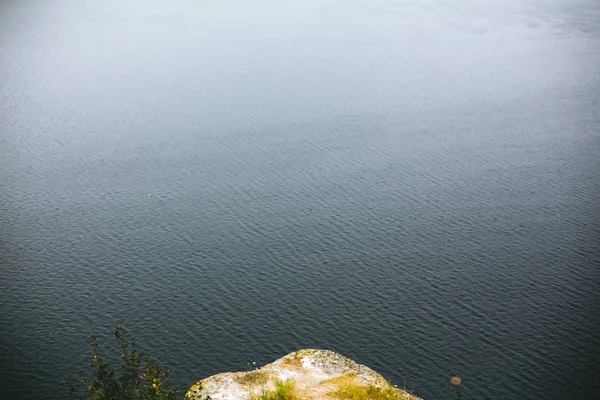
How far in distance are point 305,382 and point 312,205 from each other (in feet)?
77.0

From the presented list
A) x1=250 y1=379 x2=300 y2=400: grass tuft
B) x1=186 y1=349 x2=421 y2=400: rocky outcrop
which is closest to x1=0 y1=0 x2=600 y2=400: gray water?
x1=186 y1=349 x2=421 y2=400: rocky outcrop

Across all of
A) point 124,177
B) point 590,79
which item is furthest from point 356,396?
point 590,79

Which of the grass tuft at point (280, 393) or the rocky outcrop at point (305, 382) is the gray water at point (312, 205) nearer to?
the rocky outcrop at point (305, 382)

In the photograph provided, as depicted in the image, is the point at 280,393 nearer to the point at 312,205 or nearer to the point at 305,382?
the point at 305,382

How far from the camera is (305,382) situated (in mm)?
24469

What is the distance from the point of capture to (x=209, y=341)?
3450cm

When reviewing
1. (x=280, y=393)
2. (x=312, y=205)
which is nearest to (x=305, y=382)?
(x=280, y=393)

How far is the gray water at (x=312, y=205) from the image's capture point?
113 feet

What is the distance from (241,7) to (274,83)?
124 ft

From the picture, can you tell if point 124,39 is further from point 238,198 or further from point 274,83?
point 238,198

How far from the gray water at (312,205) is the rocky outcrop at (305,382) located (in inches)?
282

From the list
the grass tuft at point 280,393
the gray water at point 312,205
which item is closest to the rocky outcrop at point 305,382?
the grass tuft at point 280,393

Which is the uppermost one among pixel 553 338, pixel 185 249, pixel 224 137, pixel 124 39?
Result: pixel 124 39

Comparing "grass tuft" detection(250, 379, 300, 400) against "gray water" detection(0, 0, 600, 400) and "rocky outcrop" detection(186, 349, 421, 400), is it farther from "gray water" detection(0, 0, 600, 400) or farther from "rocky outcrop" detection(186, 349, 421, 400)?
"gray water" detection(0, 0, 600, 400)
